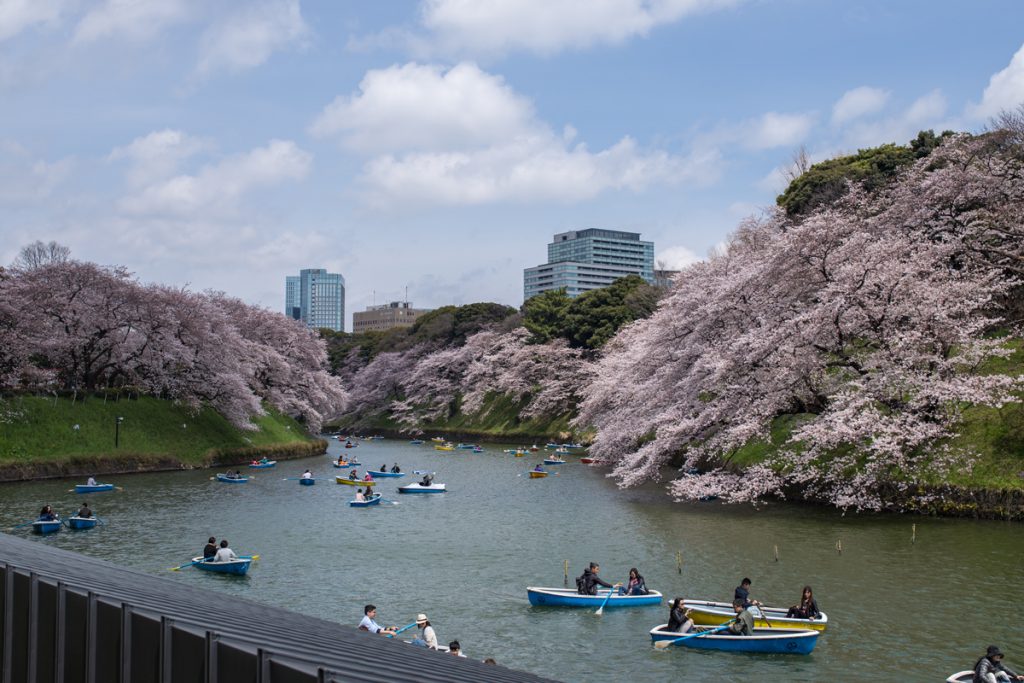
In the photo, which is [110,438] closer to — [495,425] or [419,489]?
[419,489]

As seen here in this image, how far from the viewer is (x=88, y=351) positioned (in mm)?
56281

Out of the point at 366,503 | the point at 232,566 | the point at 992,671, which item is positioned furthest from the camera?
the point at 366,503

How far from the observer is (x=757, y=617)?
18984 mm

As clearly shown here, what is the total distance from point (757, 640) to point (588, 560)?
974 centimetres

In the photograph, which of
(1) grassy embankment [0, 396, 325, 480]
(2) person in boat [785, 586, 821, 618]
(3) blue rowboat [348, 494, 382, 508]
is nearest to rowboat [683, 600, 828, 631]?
(2) person in boat [785, 586, 821, 618]

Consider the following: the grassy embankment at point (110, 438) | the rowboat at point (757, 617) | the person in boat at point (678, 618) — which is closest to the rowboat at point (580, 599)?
the rowboat at point (757, 617)

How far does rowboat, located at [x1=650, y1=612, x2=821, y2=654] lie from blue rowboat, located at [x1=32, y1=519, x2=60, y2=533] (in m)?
24.6

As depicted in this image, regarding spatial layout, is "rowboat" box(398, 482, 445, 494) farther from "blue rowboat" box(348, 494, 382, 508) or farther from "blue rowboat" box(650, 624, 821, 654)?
"blue rowboat" box(650, 624, 821, 654)

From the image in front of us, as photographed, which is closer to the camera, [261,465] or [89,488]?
[89,488]

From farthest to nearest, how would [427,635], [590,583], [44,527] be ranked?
[44,527] → [590,583] → [427,635]

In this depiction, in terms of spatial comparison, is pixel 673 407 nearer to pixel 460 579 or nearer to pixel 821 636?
pixel 460 579

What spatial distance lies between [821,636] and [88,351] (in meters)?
53.1

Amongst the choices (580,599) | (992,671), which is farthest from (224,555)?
(992,671)

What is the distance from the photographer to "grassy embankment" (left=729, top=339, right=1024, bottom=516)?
29.6 meters
